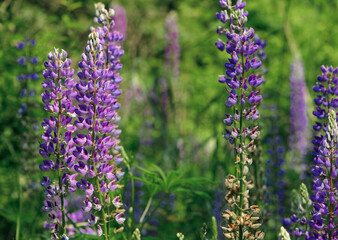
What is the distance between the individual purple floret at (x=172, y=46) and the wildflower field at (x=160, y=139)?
0.01 m

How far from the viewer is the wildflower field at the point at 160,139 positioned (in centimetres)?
182

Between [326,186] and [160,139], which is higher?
[160,139]

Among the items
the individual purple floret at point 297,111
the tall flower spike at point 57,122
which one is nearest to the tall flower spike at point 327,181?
the tall flower spike at point 57,122

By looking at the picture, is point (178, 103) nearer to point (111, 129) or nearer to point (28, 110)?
point (28, 110)

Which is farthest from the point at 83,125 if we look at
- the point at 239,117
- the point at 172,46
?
the point at 172,46

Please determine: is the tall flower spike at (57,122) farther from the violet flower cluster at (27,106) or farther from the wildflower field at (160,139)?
the violet flower cluster at (27,106)

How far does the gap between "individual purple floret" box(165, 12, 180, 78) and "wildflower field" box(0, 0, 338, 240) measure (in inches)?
0.5

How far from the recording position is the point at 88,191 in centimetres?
177

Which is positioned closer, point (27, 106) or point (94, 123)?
point (94, 123)

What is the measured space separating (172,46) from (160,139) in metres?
1.12

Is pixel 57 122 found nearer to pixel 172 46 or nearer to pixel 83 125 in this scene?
pixel 83 125

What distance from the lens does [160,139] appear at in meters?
5.26

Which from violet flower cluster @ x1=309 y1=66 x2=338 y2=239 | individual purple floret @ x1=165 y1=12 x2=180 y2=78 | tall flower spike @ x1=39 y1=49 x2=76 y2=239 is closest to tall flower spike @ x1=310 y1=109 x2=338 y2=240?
violet flower cluster @ x1=309 y1=66 x2=338 y2=239

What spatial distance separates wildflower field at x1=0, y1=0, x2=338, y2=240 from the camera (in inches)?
71.7
